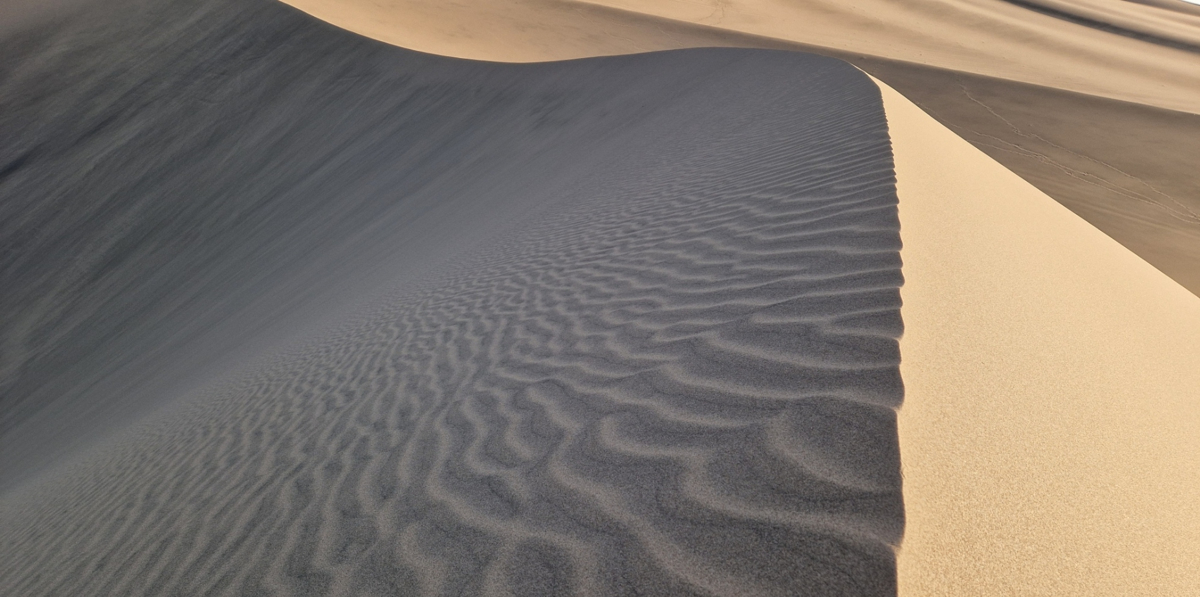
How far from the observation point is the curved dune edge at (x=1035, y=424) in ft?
4.58

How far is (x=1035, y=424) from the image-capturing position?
1.84 m

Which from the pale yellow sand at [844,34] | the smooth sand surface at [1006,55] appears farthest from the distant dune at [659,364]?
the pale yellow sand at [844,34]

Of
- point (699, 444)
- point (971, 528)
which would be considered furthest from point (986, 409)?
point (699, 444)

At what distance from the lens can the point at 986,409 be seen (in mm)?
1831

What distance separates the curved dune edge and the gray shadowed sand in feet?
0.32

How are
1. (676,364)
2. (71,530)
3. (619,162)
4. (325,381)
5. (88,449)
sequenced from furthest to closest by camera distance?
1. (619,162)
2. (88,449)
3. (325,381)
4. (71,530)
5. (676,364)

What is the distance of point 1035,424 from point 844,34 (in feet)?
68.8

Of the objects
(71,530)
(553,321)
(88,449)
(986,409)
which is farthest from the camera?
(88,449)

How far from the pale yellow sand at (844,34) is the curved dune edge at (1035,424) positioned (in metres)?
Answer: 13.5

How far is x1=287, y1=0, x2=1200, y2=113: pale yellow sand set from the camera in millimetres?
16422

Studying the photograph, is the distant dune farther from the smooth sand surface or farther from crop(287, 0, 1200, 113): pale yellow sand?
crop(287, 0, 1200, 113): pale yellow sand

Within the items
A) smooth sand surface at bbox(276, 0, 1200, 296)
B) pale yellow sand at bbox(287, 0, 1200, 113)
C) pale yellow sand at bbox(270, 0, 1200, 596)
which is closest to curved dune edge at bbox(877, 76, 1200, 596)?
pale yellow sand at bbox(270, 0, 1200, 596)

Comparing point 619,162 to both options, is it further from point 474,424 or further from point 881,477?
point 881,477

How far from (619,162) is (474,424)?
5.21 meters
